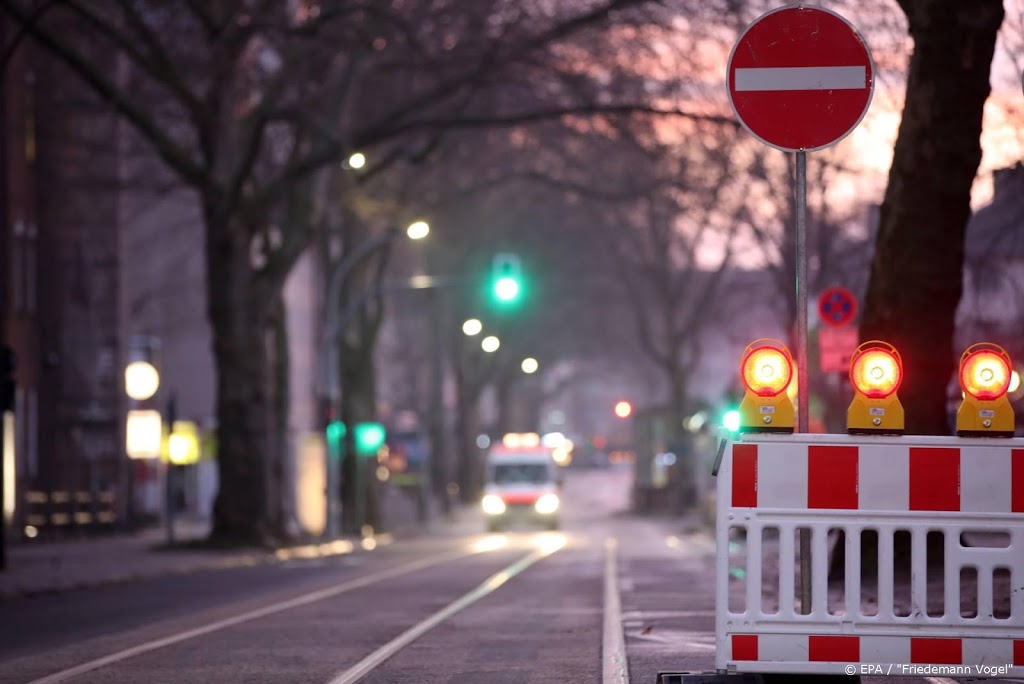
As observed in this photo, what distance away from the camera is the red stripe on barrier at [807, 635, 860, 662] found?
22.7 feet

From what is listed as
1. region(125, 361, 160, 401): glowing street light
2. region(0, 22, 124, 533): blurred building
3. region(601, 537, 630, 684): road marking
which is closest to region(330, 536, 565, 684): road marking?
region(601, 537, 630, 684): road marking

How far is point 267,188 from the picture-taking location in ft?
103

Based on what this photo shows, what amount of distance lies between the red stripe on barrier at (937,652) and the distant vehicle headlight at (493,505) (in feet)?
160

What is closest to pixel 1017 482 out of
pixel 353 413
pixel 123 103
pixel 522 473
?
pixel 123 103

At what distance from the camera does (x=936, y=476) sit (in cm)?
699

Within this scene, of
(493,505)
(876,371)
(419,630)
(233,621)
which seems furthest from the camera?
(493,505)

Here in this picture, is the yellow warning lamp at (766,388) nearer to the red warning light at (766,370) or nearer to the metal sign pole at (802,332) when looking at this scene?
the red warning light at (766,370)

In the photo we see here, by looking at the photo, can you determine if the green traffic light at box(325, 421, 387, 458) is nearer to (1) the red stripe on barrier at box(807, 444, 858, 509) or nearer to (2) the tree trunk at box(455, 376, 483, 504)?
(2) the tree trunk at box(455, 376, 483, 504)

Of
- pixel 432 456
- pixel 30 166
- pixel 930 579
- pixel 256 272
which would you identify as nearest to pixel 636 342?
pixel 432 456

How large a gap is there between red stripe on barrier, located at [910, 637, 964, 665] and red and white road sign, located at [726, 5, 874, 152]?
2.13m

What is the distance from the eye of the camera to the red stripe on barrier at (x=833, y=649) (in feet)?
22.7

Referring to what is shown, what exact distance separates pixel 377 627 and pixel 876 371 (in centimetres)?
635

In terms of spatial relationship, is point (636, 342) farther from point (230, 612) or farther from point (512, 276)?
point (230, 612)

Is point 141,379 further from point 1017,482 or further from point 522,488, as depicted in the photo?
point 1017,482
